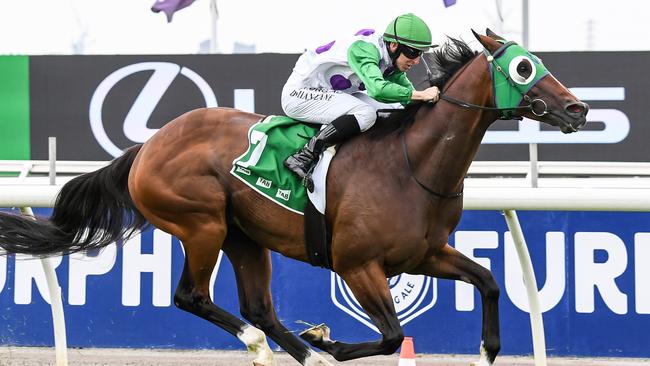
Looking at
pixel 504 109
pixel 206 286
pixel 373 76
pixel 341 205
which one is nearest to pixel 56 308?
pixel 206 286

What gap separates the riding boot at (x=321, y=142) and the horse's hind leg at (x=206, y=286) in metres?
0.47

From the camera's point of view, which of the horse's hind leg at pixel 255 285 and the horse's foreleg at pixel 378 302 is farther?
the horse's hind leg at pixel 255 285

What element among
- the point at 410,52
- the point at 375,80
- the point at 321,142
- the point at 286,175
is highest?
the point at 410,52

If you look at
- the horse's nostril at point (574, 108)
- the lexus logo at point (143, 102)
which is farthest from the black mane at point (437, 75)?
the lexus logo at point (143, 102)

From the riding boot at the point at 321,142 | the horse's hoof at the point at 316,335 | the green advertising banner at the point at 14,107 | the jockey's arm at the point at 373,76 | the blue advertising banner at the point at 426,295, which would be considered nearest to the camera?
the jockey's arm at the point at 373,76

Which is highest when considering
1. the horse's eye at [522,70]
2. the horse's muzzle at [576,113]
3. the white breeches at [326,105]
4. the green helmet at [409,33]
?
the green helmet at [409,33]

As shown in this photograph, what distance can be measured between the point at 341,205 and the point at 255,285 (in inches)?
28.9

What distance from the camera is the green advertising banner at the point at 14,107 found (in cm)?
846

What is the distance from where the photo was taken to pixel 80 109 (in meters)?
8.44

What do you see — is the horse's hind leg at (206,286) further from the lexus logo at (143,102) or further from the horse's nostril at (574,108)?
the lexus logo at (143,102)

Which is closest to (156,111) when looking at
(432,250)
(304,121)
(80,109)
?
(80,109)

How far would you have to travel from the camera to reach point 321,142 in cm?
451

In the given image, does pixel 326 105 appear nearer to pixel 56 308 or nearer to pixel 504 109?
pixel 504 109

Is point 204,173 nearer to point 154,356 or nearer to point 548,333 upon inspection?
point 154,356
